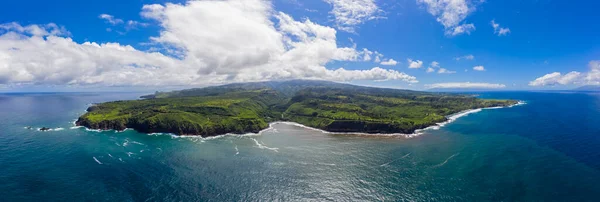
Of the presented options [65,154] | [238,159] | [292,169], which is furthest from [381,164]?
[65,154]

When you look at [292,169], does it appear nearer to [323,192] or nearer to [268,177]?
[268,177]

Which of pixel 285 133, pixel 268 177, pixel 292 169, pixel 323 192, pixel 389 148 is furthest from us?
pixel 285 133

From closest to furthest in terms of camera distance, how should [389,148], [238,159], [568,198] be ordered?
[568,198] < [238,159] < [389,148]

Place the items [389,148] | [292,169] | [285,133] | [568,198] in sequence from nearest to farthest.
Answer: [568,198]
[292,169]
[389,148]
[285,133]

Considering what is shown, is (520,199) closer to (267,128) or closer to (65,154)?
(267,128)

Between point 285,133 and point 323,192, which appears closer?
point 323,192

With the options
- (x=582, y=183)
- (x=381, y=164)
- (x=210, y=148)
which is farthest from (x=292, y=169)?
(x=582, y=183)
